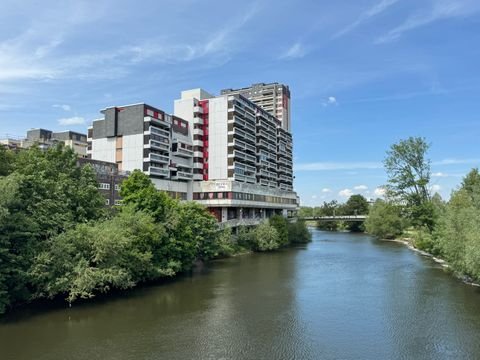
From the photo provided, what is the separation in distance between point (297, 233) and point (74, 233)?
65.7 metres

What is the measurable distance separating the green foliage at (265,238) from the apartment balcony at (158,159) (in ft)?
73.4

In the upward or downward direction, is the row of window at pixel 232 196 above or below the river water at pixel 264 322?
above

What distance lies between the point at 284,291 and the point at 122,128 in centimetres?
5276

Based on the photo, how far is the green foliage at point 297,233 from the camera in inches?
3578

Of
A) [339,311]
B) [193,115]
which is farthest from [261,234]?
[339,311]

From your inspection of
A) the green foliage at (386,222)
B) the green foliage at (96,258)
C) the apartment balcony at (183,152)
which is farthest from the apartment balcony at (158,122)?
the green foliage at (386,222)

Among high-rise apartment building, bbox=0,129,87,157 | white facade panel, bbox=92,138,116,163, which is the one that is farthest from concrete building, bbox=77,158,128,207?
high-rise apartment building, bbox=0,129,87,157

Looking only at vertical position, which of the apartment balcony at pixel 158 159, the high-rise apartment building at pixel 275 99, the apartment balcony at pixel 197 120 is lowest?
the apartment balcony at pixel 158 159

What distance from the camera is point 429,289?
123 feet

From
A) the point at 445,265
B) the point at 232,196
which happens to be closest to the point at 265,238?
the point at 232,196

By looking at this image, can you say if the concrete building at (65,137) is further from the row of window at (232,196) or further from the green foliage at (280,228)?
the green foliage at (280,228)

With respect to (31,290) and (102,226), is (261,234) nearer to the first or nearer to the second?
(102,226)

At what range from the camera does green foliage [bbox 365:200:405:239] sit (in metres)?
97.7

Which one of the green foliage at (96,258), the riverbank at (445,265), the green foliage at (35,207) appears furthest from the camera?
the riverbank at (445,265)
